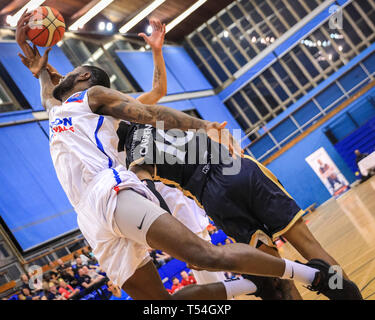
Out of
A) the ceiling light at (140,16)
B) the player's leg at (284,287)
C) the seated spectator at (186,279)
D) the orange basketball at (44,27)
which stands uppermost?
the ceiling light at (140,16)

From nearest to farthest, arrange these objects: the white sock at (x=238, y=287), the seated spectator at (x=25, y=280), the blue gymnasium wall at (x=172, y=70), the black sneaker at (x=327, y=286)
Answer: the black sneaker at (x=327, y=286) → the white sock at (x=238, y=287) → the seated spectator at (x=25, y=280) → the blue gymnasium wall at (x=172, y=70)

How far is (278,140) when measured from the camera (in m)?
16.1

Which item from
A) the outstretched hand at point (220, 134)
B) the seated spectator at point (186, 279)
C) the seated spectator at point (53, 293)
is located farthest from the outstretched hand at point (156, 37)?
the seated spectator at point (53, 293)

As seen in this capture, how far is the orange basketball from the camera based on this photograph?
348cm

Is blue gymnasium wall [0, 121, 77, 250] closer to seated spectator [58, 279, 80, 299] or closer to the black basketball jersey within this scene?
seated spectator [58, 279, 80, 299]

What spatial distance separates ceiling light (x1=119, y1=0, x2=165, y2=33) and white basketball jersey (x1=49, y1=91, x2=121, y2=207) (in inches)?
523

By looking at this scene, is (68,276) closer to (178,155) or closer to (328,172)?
(178,155)

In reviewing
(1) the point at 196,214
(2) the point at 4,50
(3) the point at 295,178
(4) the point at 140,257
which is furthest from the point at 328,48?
(4) the point at 140,257

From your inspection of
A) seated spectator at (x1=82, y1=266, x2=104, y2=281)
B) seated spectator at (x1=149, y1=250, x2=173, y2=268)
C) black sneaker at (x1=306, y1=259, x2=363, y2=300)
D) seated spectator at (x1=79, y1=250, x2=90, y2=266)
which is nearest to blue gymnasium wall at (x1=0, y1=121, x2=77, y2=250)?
seated spectator at (x1=79, y1=250, x2=90, y2=266)

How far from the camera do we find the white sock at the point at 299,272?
6.82 feet

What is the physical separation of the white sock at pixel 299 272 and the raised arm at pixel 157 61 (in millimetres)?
1698

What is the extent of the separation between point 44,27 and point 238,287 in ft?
9.25
